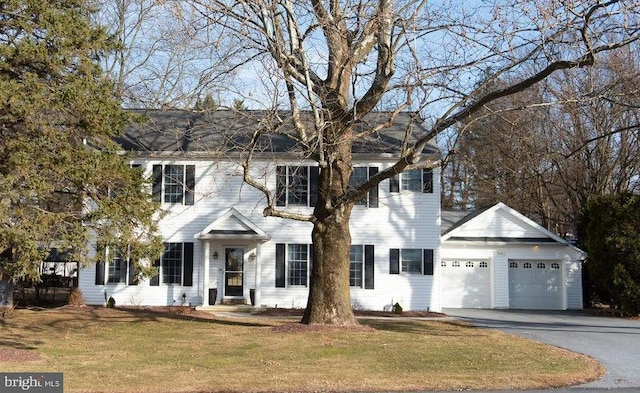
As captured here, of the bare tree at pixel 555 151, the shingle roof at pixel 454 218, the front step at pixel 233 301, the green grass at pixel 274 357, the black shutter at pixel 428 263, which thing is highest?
the bare tree at pixel 555 151

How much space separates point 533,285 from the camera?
25875 mm

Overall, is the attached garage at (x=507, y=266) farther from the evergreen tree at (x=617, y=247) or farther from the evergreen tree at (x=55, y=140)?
the evergreen tree at (x=55, y=140)

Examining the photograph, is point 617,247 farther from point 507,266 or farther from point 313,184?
point 313,184

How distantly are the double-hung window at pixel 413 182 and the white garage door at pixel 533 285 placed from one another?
5159 mm

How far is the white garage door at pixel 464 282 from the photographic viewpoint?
25734 millimetres

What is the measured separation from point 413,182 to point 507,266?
5.36 m

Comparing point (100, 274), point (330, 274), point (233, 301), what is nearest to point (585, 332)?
point (330, 274)

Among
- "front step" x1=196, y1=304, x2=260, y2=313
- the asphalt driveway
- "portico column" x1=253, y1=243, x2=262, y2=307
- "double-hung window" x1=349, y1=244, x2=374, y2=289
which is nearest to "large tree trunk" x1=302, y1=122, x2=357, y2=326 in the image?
the asphalt driveway

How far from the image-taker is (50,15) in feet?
43.5

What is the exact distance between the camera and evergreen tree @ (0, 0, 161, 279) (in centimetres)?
1265

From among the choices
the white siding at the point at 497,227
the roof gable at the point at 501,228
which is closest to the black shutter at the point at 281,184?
the roof gable at the point at 501,228

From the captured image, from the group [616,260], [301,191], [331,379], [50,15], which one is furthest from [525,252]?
[50,15]

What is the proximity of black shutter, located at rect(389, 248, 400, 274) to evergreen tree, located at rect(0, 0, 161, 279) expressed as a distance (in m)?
10.8

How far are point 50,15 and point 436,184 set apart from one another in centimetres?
1474
